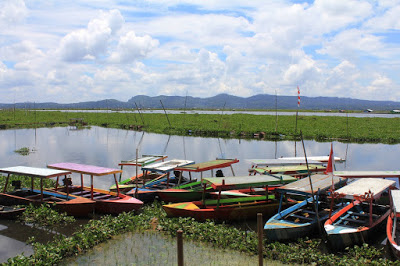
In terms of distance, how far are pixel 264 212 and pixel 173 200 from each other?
12.3 ft

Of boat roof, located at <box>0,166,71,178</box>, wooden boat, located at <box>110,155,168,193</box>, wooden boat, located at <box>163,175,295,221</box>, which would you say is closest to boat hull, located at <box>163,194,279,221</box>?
wooden boat, located at <box>163,175,295,221</box>

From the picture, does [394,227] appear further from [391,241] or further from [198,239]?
[198,239]

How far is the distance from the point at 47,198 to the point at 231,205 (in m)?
7.24

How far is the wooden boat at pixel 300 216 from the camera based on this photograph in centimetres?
995

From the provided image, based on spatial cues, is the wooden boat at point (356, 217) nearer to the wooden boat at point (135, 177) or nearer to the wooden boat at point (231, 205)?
the wooden boat at point (231, 205)

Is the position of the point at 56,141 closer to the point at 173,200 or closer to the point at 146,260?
the point at 173,200

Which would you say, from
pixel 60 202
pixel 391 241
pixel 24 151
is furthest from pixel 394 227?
pixel 24 151

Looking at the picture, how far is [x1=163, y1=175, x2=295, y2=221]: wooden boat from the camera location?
11734 millimetres

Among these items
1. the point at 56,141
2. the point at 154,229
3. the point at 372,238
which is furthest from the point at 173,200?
the point at 56,141

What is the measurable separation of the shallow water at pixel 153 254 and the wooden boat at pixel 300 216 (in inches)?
48.3

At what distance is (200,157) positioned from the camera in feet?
85.4

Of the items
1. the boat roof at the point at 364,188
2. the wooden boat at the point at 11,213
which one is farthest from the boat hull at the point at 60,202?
the boat roof at the point at 364,188

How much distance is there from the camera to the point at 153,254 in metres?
9.60

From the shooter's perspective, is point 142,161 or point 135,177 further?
point 135,177
